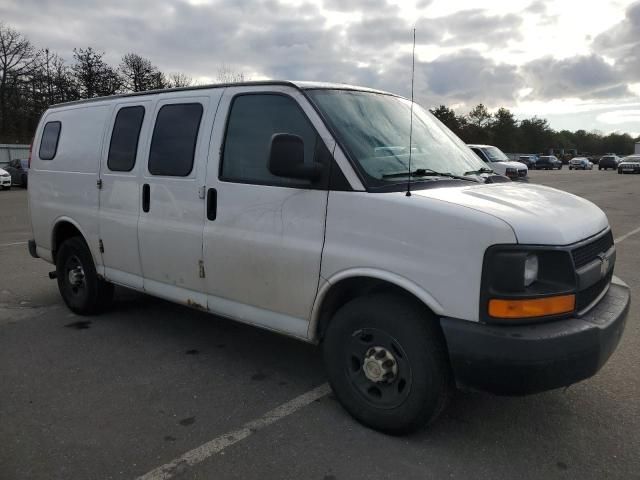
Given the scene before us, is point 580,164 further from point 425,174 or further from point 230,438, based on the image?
point 230,438

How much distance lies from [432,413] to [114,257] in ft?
10.5

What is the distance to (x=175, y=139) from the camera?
4207 mm

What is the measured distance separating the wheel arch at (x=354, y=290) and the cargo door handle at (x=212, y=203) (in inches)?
41.9

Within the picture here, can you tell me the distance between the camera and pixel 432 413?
295 cm

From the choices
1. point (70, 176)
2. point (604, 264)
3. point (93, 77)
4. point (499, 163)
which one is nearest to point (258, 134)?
point (604, 264)

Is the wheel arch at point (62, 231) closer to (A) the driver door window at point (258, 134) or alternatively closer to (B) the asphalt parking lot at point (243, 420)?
(B) the asphalt parking lot at point (243, 420)

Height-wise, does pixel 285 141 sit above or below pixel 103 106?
below

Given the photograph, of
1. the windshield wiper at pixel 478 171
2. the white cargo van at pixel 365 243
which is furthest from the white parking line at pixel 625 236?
the white cargo van at pixel 365 243

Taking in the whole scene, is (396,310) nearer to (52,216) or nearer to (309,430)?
(309,430)

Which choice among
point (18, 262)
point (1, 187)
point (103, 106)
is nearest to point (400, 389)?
point (103, 106)

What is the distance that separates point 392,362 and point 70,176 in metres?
3.85

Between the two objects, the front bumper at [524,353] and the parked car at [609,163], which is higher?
the front bumper at [524,353]

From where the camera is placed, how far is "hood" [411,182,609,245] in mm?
2689

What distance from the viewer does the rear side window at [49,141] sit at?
5.56m
